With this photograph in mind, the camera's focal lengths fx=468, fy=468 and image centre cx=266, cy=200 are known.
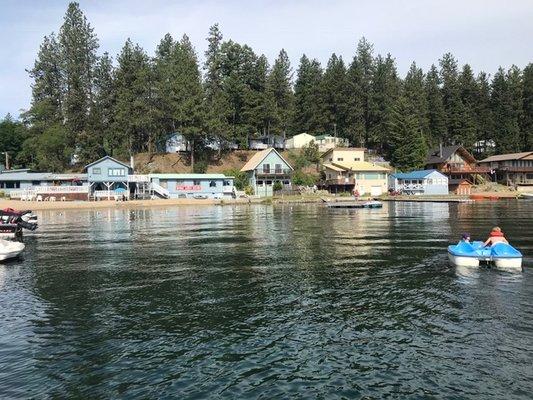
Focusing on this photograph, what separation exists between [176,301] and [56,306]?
13.7ft

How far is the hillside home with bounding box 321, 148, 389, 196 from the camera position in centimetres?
9269

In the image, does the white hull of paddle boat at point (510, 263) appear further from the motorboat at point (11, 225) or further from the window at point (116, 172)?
the window at point (116, 172)

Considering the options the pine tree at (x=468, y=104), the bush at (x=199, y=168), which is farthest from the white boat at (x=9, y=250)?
the pine tree at (x=468, y=104)

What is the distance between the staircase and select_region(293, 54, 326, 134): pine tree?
44444mm

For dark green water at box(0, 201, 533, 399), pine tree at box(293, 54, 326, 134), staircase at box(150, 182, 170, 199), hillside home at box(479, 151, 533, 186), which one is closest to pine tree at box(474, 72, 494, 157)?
hillside home at box(479, 151, 533, 186)

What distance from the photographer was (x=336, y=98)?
10894 centimetres

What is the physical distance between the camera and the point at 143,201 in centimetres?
7456

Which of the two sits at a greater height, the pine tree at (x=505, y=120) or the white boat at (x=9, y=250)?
the pine tree at (x=505, y=120)

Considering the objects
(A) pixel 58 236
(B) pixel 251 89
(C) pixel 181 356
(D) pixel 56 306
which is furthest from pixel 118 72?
(C) pixel 181 356

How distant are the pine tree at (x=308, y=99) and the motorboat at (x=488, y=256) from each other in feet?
301

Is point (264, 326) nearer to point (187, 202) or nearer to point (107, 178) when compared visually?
point (187, 202)

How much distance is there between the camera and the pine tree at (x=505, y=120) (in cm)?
10875

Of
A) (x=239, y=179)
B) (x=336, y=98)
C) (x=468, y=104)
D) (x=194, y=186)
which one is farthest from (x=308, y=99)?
(x=194, y=186)

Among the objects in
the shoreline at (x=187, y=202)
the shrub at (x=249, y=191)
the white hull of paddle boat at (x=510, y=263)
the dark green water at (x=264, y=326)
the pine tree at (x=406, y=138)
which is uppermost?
the pine tree at (x=406, y=138)
